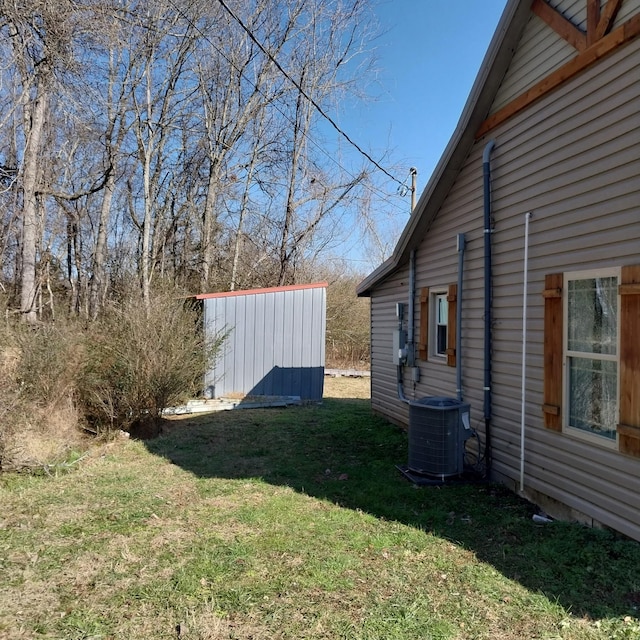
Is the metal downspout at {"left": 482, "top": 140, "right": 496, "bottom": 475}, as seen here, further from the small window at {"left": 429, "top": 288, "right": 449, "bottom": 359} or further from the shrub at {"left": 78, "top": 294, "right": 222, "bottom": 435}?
the shrub at {"left": 78, "top": 294, "right": 222, "bottom": 435}

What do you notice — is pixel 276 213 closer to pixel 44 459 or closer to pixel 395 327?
pixel 395 327

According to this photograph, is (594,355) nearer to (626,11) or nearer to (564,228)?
(564,228)

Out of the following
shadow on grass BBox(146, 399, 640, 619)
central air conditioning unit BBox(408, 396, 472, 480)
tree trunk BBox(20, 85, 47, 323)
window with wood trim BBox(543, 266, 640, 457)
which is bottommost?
shadow on grass BBox(146, 399, 640, 619)

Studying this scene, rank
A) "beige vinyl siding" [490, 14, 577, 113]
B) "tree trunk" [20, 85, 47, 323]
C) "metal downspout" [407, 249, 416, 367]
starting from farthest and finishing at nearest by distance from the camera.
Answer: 1. "tree trunk" [20, 85, 47, 323]
2. "metal downspout" [407, 249, 416, 367]
3. "beige vinyl siding" [490, 14, 577, 113]

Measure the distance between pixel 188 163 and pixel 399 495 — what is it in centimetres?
1577

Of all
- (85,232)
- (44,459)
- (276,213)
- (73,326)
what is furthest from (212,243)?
(44,459)

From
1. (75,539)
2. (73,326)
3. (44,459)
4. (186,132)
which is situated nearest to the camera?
(75,539)

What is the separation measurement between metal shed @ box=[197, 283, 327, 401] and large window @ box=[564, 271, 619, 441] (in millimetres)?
7598

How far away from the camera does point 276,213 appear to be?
60.0 ft

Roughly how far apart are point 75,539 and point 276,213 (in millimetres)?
15650

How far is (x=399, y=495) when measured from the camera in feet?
15.6

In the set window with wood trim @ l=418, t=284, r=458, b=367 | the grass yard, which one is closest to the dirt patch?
window with wood trim @ l=418, t=284, r=458, b=367

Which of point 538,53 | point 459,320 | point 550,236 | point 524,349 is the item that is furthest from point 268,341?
point 538,53

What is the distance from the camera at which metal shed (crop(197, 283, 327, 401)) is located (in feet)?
35.4
